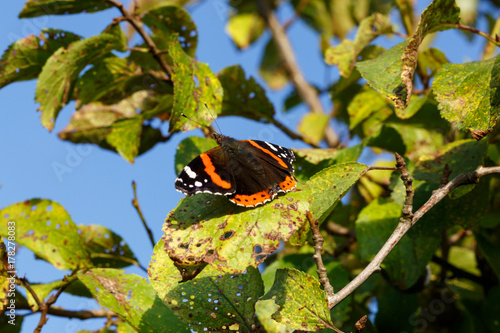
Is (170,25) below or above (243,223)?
above

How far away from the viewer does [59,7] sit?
4.34 feet

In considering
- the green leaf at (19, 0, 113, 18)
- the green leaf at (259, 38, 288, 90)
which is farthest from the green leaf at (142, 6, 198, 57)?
the green leaf at (259, 38, 288, 90)

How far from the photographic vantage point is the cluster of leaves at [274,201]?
35.4 inches

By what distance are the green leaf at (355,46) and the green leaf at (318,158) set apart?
0.24m

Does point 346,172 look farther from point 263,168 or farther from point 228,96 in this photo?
point 228,96

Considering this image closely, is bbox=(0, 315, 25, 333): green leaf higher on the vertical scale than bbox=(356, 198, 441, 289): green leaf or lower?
lower

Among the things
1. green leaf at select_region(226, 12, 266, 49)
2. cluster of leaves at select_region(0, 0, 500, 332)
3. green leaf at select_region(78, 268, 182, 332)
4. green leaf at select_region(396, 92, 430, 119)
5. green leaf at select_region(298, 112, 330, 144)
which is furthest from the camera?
green leaf at select_region(226, 12, 266, 49)

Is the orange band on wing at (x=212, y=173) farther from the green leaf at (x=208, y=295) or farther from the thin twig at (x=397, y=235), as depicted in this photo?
the thin twig at (x=397, y=235)

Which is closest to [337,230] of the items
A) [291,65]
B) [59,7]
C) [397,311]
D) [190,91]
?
[397,311]

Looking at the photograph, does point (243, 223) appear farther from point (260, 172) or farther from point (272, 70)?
point (272, 70)

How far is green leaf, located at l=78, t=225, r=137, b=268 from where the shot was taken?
1.43 metres

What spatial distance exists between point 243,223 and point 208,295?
0.19 m

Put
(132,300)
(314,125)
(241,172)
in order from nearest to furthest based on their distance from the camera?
(132,300) → (241,172) → (314,125)

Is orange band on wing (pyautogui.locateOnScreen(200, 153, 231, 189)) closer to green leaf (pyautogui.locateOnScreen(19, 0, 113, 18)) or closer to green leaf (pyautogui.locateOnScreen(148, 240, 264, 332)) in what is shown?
green leaf (pyautogui.locateOnScreen(148, 240, 264, 332))
